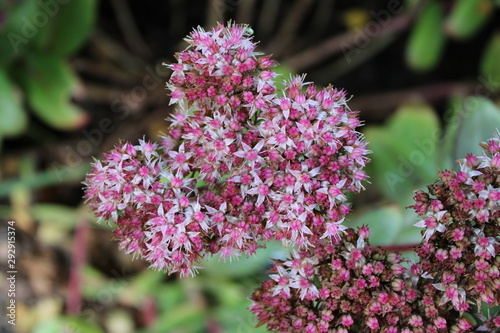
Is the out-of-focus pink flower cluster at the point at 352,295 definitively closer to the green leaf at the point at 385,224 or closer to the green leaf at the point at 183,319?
the green leaf at the point at 385,224

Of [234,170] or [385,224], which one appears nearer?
[234,170]

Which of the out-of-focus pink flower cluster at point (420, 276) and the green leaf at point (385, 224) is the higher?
the green leaf at point (385, 224)

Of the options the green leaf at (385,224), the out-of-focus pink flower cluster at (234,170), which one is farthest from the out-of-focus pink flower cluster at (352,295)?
the green leaf at (385,224)

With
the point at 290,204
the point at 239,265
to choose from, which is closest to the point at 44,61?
the point at 239,265

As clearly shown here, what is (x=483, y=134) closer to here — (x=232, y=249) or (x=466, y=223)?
(x=466, y=223)

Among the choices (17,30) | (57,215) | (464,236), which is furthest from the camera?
(57,215)

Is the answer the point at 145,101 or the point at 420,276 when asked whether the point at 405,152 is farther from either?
the point at 145,101

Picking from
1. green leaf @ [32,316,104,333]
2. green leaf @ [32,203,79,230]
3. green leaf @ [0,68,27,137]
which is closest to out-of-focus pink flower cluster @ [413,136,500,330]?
green leaf @ [32,316,104,333]
